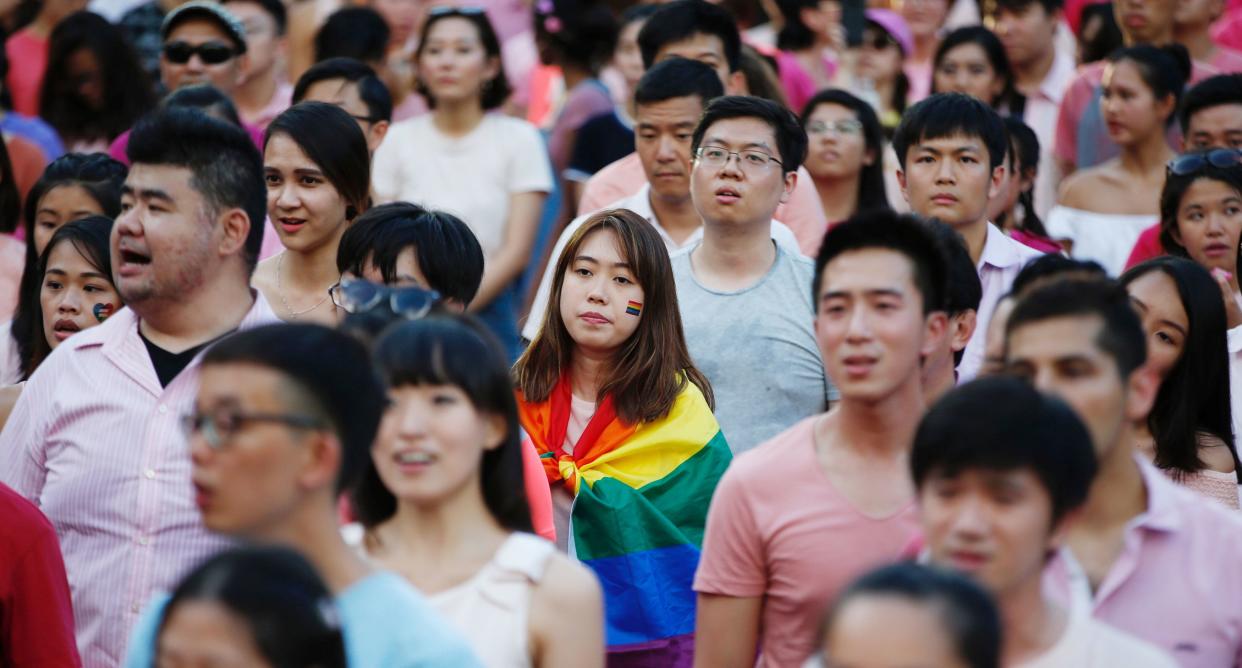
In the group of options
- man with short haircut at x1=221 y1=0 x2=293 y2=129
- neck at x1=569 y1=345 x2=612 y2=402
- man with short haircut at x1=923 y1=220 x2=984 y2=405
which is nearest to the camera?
man with short haircut at x1=923 y1=220 x2=984 y2=405

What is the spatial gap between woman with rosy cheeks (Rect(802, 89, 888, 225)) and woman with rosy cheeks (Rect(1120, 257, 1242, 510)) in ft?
9.88

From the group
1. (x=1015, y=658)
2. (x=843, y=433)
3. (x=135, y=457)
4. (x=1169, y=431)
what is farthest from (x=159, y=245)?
(x=1169, y=431)

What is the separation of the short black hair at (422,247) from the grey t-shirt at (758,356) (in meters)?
1.05

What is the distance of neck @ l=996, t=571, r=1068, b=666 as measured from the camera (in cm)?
347

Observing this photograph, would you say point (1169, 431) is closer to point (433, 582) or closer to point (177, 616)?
point (433, 582)

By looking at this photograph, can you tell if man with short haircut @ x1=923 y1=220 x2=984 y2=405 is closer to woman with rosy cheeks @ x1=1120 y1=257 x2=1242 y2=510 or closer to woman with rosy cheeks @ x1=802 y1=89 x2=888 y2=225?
woman with rosy cheeks @ x1=1120 y1=257 x2=1242 y2=510

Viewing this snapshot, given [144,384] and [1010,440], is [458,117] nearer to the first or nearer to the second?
[144,384]

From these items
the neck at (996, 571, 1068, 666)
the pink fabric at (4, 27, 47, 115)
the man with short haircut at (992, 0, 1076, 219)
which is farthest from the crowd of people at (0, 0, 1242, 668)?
the pink fabric at (4, 27, 47, 115)

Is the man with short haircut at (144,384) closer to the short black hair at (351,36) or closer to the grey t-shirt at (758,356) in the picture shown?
the grey t-shirt at (758,356)

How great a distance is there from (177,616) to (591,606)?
110 centimetres

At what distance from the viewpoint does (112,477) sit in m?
4.60

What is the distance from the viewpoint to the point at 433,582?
3961 millimetres

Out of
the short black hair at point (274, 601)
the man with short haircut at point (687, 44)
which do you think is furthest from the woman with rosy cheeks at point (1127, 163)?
the short black hair at point (274, 601)

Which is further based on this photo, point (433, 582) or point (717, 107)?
point (717, 107)
